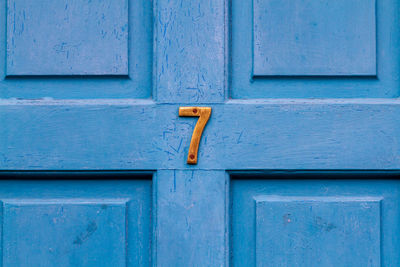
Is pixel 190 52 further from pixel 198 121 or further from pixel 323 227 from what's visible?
pixel 323 227

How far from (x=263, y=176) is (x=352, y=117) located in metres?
0.22

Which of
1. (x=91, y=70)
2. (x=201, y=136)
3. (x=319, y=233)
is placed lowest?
(x=319, y=233)

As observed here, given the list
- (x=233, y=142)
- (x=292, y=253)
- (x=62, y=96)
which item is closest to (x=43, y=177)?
(x=62, y=96)

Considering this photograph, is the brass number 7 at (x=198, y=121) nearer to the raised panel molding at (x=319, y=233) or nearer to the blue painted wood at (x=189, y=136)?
the blue painted wood at (x=189, y=136)

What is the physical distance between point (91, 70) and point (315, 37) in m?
0.49

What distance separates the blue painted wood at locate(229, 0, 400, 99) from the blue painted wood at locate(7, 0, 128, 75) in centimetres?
25

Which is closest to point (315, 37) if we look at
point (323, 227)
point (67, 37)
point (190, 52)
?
point (190, 52)

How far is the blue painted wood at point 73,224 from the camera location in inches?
33.8

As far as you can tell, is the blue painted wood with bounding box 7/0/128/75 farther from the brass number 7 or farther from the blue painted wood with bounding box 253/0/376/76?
the blue painted wood with bounding box 253/0/376/76

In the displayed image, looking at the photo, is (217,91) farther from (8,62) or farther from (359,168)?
(8,62)

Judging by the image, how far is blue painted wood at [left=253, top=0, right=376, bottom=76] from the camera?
34.3 inches

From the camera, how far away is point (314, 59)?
2.87ft

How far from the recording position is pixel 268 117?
2.83 ft

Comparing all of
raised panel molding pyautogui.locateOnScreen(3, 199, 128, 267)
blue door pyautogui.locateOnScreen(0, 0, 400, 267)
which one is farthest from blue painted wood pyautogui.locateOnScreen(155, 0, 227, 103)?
raised panel molding pyautogui.locateOnScreen(3, 199, 128, 267)
